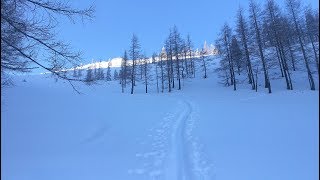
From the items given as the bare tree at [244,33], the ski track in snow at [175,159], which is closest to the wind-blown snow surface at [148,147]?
the ski track in snow at [175,159]

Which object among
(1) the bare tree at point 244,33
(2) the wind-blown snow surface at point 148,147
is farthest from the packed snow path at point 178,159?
(1) the bare tree at point 244,33

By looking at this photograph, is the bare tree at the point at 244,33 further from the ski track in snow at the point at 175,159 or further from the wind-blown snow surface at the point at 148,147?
the ski track in snow at the point at 175,159

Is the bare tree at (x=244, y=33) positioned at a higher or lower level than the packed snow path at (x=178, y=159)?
higher

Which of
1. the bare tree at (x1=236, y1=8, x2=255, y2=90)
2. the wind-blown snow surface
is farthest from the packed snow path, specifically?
the bare tree at (x1=236, y1=8, x2=255, y2=90)

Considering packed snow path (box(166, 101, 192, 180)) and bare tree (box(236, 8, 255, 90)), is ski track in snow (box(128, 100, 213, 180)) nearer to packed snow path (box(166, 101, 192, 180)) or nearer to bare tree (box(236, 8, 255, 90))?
packed snow path (box(166, 101, 192, 180))

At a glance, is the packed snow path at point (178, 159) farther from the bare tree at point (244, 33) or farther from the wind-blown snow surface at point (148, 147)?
the bare tree at point (244, 33)

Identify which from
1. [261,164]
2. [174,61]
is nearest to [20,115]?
[261,164]

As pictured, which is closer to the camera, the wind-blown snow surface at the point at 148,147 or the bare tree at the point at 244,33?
the wind-blown snow surface at the point at 148,147

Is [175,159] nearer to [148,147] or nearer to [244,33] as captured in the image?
[148,147]

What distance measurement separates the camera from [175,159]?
24.0 ft

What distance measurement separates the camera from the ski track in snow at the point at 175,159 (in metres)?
6.22

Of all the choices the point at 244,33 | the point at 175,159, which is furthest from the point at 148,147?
the point at 244,33

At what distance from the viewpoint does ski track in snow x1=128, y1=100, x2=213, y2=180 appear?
6.22m

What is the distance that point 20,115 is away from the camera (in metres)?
10.9
